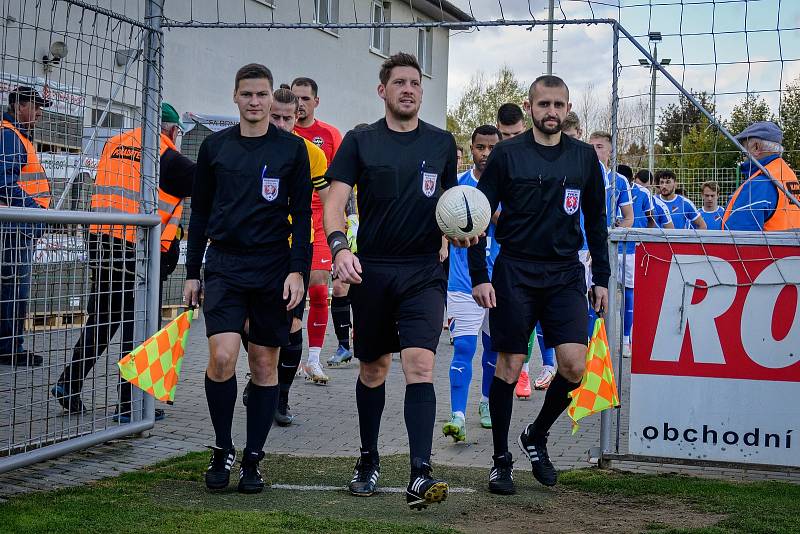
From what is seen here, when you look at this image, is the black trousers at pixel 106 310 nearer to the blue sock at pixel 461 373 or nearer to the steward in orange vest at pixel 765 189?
the blue sock at pixel 461 373

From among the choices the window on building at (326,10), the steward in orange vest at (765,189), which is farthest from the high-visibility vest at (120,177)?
the window on building at (326,10)

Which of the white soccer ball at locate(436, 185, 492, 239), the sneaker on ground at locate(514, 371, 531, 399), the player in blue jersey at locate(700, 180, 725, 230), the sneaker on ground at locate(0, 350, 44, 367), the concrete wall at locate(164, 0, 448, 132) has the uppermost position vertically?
the concrete wall at locate(164, 0, 448, 132)

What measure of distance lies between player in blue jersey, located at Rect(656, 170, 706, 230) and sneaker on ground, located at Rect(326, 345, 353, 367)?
11.9 feet

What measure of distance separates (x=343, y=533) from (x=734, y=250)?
2.95m

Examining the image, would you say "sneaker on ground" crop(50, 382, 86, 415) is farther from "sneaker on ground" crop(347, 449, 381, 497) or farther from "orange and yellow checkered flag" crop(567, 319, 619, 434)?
"orange and yellow checkered flag" crop(567, 319, 619, 434)

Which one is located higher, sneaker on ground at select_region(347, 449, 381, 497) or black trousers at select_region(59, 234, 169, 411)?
black trousers at select_region(59, 234, 169, 411)

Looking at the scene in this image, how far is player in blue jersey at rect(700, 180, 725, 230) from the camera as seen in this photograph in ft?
Result: 23.1

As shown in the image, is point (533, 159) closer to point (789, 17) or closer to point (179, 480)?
Result: point (789, 17)

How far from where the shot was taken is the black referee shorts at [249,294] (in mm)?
5340

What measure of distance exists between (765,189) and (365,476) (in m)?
3.20

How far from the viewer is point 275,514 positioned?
185 inches

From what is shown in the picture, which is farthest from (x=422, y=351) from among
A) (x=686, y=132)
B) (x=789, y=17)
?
(x=789, y=17)

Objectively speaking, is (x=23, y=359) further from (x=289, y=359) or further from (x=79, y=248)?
(x=289, y=359)

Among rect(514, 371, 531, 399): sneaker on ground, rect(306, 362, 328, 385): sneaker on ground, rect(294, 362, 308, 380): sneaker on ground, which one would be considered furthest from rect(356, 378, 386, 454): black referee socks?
rect(294, 362, 308, 380): sneaker on ground
